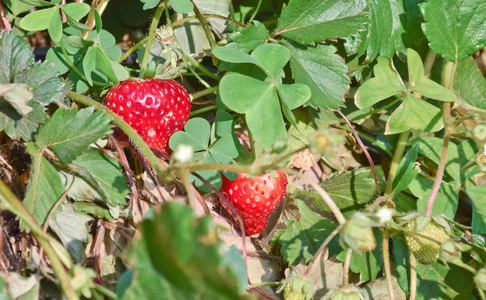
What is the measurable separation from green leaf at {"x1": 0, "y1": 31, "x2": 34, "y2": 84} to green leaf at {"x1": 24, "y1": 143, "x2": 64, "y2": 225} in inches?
7.7

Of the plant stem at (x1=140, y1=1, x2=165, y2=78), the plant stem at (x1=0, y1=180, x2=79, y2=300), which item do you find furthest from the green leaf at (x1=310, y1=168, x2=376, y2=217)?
the plant stem at (x1=0, y1=180, x2=79, y2=300)

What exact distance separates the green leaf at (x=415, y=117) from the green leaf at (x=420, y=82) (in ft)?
0.11

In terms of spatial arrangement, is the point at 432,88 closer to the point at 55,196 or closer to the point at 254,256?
the point at 254,256

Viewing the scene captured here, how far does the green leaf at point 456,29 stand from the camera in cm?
117

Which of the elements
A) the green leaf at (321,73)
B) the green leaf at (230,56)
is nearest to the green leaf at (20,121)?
the green leaf at (230,56)

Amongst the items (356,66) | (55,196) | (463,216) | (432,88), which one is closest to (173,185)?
(55,196)

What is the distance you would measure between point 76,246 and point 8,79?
389mm

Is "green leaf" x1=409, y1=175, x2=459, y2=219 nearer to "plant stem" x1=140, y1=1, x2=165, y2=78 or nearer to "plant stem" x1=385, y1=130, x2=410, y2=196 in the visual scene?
"plant stem" x1=385, y1=130, x2=410, y2=196

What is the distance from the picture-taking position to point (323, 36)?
111 centimetres

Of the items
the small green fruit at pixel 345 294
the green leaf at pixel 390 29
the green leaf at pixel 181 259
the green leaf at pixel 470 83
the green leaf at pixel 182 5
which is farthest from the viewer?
the green leaf at pixel 470 83

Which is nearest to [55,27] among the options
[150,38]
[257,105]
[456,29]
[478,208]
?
[150,38]

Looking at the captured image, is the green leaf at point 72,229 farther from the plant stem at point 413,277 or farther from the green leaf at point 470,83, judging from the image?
the green leaf at point 470,83

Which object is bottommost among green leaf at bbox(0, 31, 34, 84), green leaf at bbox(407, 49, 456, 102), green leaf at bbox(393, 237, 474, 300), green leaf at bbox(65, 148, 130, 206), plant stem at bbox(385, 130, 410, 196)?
green leaf at bbox(393, 237, 474, 300)

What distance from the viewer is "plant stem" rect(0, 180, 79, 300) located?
2.31ft
